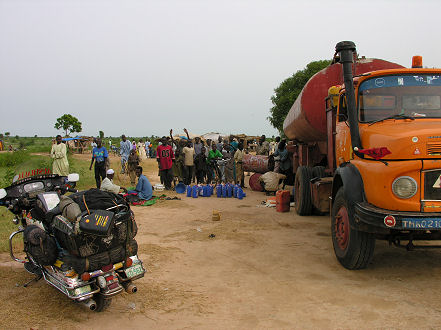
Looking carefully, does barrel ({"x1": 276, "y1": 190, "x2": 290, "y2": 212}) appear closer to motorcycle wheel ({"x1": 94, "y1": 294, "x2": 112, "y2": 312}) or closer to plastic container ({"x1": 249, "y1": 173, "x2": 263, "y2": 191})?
plastic container ({"x1": 249, "y1": 173, "x2": 263, "y2": 191})

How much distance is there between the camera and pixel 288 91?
126ft

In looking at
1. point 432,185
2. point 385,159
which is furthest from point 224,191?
point 432,185

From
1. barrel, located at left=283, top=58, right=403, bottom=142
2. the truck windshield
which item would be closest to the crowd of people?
barrel, located at left=283, top=58, right=403, bottom=142

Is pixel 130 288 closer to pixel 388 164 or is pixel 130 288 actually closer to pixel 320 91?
pixel 388 164

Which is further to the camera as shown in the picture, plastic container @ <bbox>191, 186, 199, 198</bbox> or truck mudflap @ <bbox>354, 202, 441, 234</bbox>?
plastic container @ <bbox>191, 186, 199, 198</bbox>

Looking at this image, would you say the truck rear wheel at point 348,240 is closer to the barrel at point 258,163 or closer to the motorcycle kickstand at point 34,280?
the motorcycle kickstand at point 34,280

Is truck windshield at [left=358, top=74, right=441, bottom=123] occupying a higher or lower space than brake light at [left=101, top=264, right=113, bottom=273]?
higher

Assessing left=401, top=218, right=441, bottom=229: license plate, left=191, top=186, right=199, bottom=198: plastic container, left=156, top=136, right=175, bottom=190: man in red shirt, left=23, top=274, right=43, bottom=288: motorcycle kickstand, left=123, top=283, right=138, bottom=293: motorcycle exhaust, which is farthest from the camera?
left=156, top=136, right=175, bottom=190: man in red shirt

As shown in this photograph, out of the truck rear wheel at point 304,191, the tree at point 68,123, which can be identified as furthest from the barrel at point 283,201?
the tree at point 68,123

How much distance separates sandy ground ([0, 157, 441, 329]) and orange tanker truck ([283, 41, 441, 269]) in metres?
0.51

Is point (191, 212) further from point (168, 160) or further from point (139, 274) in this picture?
point (139, 274)

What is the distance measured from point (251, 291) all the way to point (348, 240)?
1.53 metres

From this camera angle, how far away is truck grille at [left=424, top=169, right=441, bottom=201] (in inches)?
174

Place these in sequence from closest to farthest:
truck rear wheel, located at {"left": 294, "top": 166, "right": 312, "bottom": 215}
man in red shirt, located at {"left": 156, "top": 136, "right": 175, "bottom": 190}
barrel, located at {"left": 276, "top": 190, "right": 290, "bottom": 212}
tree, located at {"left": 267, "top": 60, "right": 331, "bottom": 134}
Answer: truck rear wheel, located at {"left": 294, "top": 166, "right": 312, "bottom": 215} → barrel, located at {"left": 276, "top": 190, "right": 290, "bottom": 212} → man in red shirt, located at {"left": 156, "top": 136, "right": 175, "bottom": 190} → tree, located at {"left": 267, "top": 60, "right": 331, "bottom": 134}
